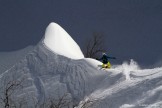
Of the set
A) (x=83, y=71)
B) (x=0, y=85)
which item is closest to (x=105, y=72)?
(x=83, y=71)

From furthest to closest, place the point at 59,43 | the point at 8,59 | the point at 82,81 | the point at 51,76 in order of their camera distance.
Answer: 1. the point at 8,59
2. the point at 59,43
3. the point at 51,76
4. the point at 82,81

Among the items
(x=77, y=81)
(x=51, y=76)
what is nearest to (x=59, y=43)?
(x=51, y=76)

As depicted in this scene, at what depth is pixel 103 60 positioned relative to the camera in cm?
2619

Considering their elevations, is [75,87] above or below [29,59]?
below

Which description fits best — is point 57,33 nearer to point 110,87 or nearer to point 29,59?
point 29,59

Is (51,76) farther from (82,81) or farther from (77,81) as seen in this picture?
(82,81)

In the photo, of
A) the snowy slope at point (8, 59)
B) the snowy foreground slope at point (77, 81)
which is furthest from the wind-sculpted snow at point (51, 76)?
the snowy slope at point (8, 59)

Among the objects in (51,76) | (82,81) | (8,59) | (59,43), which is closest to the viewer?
(82,81)

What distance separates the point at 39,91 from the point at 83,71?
234cm

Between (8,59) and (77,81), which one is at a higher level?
(8,59)

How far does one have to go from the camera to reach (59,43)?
91.2ft

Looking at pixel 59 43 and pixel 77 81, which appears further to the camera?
pixel 59 43

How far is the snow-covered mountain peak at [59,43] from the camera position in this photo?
26.9 m

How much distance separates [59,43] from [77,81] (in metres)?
3.61
